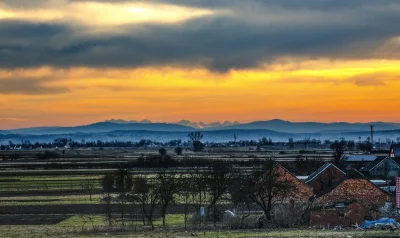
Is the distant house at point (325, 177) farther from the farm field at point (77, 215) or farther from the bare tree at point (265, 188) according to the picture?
the bare tree at point (265, 188)

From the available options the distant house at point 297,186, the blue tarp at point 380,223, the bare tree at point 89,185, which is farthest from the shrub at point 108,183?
the blue tarp at point 380,223

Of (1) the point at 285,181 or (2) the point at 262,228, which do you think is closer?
(2) the point at 262,228

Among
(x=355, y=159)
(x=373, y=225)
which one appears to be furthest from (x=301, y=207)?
(x=355, y=159)

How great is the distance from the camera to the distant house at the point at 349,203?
1682 inches

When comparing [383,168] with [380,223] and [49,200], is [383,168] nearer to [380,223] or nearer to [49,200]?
[49,200]

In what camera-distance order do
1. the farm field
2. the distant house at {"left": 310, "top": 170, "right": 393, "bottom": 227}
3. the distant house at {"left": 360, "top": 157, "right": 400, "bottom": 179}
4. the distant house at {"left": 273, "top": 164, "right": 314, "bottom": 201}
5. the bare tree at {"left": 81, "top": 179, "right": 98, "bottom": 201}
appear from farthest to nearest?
the distant house at {"left": 360, "top": 157, "right": 400, "bottom": 179}, the bare tree at {"left": 81, "top": 179, "right": 98, "bottom": 201}, the distant house at {"left": 273, "top": 164, "right": 314, "bottom": 201}, the distant house at {"left": 310, "top": 170, "right": 393, "bottom": 227}, the farm field

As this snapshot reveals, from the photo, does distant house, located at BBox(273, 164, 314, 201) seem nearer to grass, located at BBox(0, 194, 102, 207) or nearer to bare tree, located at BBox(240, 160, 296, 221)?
bare tree, located at BBox(240, 160, 296, 221)

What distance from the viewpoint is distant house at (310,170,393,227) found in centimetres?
4272

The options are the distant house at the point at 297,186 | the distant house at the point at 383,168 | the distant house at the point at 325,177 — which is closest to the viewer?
the distant house at the point at 297,186

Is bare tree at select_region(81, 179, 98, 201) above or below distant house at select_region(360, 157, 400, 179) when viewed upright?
below

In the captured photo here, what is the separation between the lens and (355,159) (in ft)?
401

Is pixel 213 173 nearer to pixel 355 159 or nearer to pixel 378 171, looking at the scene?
pixel 378 171

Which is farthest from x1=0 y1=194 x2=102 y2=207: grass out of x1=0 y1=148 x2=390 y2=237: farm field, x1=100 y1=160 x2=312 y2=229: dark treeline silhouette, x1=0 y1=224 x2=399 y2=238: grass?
x1=0 y1=224 x2=399 y2=238: grass

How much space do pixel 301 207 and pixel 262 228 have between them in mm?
3674
